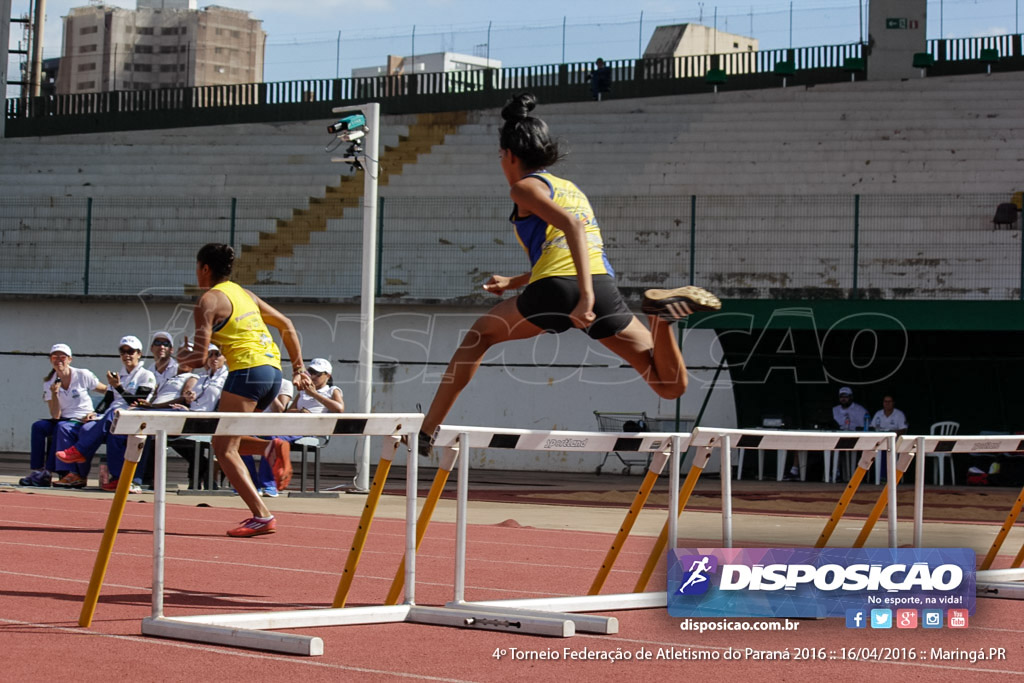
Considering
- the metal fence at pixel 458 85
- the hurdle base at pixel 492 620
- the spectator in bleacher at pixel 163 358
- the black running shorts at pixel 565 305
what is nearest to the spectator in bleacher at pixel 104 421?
the spectator in bleacher at pixel 163 358

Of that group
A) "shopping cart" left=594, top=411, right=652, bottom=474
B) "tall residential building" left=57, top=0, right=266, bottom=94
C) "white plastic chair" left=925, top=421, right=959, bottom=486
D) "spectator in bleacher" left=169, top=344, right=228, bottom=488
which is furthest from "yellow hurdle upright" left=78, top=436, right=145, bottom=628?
"tall residential building" left=57, top=0, right=266, bottom=94

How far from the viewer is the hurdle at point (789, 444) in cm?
612

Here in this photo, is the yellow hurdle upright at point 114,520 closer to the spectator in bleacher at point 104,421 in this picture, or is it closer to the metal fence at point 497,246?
the spectator in bleacher at point 104,421

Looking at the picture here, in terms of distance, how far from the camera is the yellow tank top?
857 cm

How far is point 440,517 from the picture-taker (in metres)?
11.9

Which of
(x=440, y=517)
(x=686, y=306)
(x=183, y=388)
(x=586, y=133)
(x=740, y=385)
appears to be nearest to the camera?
(x=686, y=306)

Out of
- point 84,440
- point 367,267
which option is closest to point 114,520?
point 84,440

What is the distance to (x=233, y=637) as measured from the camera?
5129mm

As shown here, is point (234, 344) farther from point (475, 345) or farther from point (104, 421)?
point (104, 421)

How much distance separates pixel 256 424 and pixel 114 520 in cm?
69

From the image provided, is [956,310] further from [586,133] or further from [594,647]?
[594,647]

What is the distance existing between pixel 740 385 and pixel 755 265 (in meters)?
2.35

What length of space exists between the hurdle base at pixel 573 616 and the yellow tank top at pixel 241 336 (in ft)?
10.8

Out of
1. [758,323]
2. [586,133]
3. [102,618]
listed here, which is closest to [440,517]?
[102,618]
